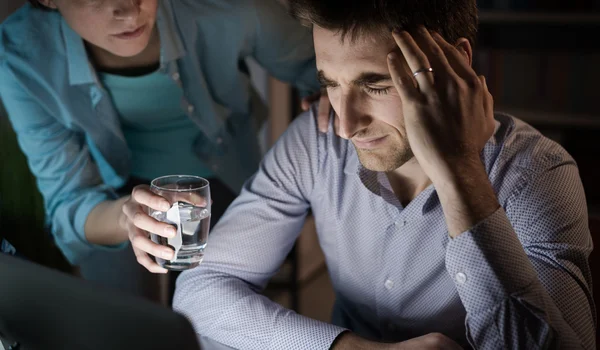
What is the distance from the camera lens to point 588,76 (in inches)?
102

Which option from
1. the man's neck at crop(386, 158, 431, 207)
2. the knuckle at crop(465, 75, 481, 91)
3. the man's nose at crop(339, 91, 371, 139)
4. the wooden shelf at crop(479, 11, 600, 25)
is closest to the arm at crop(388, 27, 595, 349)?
the knuckle at crop(465, 75, 481, 91)

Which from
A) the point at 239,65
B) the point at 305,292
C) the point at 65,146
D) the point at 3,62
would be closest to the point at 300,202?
the point at 239,65

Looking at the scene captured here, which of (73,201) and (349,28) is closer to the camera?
(349,28)

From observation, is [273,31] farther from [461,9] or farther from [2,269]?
[2,269]

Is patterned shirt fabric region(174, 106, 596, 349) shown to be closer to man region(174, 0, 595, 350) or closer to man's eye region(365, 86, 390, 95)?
man region(174, 0, 595, 350)

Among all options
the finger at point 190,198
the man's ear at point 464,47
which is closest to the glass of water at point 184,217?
the finger at point 190,198

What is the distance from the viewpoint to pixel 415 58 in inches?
39.1

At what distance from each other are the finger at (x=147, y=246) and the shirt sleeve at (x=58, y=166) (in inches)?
8.0

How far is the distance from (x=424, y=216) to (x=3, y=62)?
2.70 feet

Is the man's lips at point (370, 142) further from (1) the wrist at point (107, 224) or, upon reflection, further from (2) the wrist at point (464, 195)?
(1) the wrist at point (107, 224)

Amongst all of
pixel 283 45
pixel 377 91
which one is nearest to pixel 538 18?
pixel 283 45

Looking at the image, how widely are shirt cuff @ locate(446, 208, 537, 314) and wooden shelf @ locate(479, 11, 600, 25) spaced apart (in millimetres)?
1880

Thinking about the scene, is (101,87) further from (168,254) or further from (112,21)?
(168,254)

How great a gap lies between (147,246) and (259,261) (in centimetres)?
26
